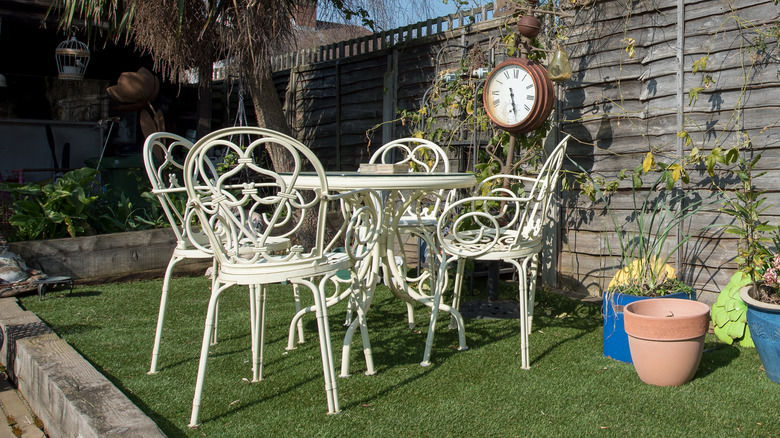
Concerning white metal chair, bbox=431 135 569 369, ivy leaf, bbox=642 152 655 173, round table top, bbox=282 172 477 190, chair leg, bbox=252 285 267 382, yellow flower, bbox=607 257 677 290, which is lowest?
chair leg, bbox=252 285 267 382

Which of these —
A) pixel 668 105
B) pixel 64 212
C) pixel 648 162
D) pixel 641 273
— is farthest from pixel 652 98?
pixel 64 212

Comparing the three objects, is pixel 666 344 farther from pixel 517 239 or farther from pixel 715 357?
pixel 517 239

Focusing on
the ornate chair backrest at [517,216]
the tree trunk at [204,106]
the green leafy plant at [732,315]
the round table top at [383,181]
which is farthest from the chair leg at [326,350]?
the tree trunk at [204,106]

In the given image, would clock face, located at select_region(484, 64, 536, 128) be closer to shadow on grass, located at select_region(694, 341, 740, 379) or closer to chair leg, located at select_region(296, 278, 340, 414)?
shadow on grass, located at select_region(694, 341, 740, 379)

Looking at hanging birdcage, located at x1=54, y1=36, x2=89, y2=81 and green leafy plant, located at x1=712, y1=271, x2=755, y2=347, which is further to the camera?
hanging birdcage, located at x1=54, y1=36, x2=89, y2=81

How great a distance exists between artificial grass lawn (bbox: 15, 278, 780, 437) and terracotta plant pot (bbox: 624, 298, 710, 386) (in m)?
0.06

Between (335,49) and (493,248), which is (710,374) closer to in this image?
(493,248)

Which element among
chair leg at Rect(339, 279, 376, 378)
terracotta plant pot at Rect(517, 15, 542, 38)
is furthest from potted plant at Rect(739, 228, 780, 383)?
terracotta plant pot at Rect(517, 15, 542, 38)

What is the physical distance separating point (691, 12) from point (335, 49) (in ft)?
12.8

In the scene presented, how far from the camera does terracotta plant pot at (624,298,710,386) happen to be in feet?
8.64

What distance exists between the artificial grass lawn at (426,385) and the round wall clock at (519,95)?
1.24 metres

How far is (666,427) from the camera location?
2.32 m

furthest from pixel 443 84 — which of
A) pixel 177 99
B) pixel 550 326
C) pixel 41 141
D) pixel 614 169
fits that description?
pixel 41 141

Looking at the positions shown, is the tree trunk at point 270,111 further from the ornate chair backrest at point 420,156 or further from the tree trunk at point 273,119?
the ornate chair backrest at point 420,156
